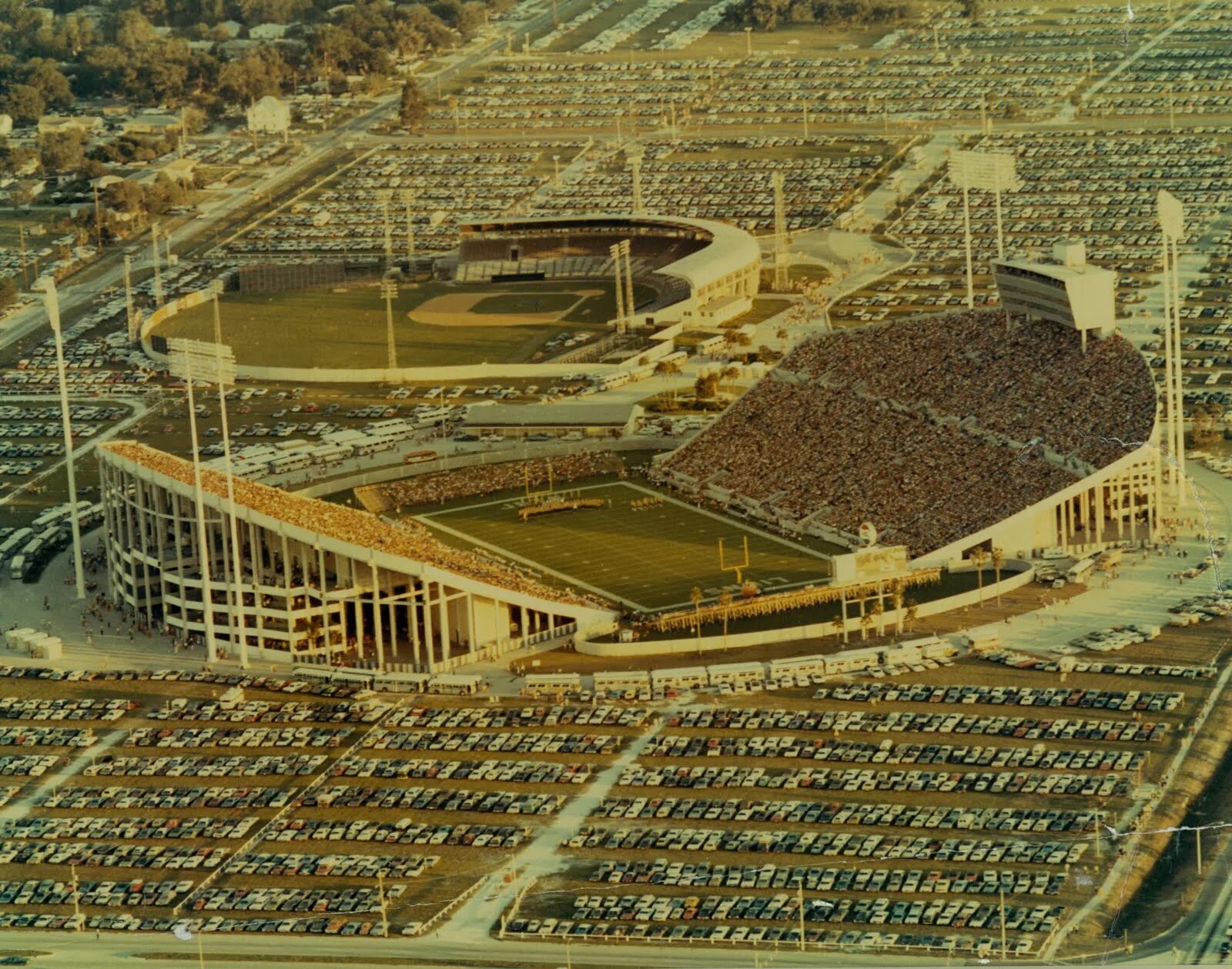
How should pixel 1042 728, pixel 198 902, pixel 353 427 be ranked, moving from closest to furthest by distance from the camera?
pixel 198 902, pixel 1042 728, pixel 353 427

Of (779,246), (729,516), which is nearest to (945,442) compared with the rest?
(729,516)

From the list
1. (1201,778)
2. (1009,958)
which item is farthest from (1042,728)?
(1009,958)

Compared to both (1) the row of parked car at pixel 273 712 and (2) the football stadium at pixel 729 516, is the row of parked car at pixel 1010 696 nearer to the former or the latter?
(2) the football stadium at pixel 729 516

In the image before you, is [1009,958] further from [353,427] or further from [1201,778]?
[353,427]

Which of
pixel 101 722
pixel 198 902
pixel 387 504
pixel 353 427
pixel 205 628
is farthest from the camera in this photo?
pixel 353 427

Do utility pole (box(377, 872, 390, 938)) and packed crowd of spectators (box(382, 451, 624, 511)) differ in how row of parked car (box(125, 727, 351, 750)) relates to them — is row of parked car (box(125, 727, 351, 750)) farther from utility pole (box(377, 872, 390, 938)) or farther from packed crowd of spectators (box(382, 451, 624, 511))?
packed crowd of spectators (box(382, 451, 624, 511))

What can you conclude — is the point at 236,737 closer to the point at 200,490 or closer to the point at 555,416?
the point at 200,490
